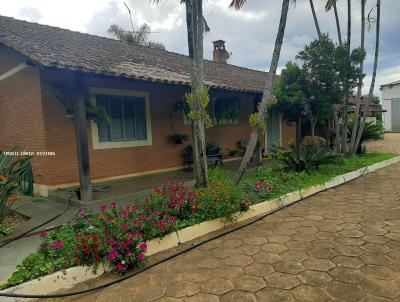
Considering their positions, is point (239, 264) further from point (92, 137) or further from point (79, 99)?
point (92, 137)

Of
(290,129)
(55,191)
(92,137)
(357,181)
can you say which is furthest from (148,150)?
(290,129)

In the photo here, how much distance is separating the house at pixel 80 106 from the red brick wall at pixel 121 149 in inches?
0.9

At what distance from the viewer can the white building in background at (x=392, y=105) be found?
30.6 meters

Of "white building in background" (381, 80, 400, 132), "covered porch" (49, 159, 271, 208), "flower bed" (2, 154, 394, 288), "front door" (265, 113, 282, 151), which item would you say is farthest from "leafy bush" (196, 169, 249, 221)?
"white building in background" (381, 80, 400, 132)

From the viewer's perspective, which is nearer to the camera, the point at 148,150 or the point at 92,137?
the point at 92,137

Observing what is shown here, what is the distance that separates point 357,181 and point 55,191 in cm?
744

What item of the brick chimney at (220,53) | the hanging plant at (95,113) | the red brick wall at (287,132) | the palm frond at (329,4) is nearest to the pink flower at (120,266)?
the hanging plant at (95,113)

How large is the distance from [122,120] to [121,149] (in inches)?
31.6

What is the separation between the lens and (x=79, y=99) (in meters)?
5.83

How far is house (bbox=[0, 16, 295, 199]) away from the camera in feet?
19.6

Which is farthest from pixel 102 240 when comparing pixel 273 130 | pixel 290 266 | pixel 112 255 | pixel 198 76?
pixel 273 130

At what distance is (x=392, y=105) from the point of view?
31.0 metres

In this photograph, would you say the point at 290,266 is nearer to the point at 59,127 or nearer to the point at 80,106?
the point at 80,106

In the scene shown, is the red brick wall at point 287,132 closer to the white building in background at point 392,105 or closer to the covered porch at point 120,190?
the covered porch at point 120,190
